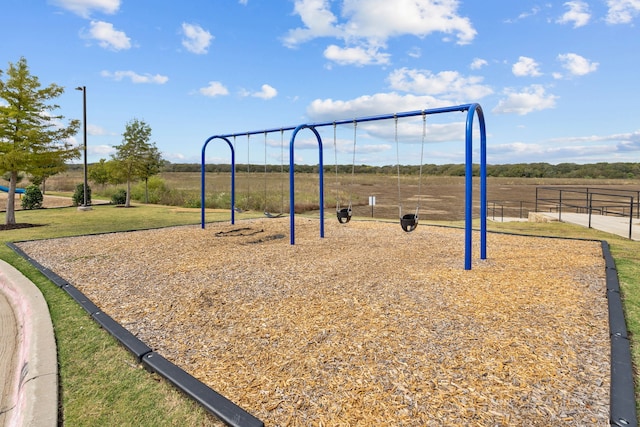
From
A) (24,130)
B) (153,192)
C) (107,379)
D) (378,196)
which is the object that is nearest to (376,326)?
(107,379)

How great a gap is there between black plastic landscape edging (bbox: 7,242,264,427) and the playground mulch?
0.11 m

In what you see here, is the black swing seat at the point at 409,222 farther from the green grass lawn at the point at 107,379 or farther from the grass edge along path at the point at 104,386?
the grass edge along path at the point at 104,386

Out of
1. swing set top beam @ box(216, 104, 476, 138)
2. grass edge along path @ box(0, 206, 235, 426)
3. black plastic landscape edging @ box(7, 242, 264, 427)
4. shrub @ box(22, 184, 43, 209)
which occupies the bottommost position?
grass edge along path @ box(0, 206, 235, 426)

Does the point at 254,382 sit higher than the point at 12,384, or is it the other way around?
the point at 254,382

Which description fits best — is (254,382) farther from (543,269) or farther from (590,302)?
(543,269)

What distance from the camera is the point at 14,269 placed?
6.02 metres

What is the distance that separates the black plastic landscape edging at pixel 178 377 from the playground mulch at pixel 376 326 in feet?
0.35

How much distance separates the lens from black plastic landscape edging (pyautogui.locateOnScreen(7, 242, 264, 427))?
7.29 ft

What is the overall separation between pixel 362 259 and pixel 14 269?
5666 mm

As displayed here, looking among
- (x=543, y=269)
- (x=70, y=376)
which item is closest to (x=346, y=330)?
(x=70, y=376)

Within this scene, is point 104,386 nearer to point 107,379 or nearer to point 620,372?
point 107,379

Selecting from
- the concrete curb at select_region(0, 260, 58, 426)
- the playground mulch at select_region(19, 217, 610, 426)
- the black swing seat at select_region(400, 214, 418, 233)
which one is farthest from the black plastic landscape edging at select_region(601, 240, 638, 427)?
the concrete curb at select_region(0, 260, 58, 426)

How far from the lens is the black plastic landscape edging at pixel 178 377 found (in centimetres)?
222

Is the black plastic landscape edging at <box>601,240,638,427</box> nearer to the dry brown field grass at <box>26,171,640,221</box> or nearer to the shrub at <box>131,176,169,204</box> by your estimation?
the dry brown field grass at <box>26,171,640,221</box>
